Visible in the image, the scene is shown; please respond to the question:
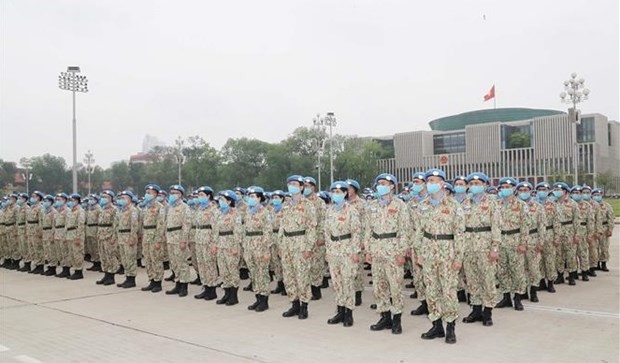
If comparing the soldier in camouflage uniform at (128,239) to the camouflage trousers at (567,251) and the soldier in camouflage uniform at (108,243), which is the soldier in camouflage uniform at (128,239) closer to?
the soldier in camouflage uniform at (108,243)

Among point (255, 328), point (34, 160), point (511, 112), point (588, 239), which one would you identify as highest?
point (511, 112)

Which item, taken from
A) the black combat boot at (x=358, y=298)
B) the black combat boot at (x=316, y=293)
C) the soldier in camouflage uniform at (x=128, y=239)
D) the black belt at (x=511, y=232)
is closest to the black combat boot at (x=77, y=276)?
the soldier in camouflage uniform at (x=128, y=239)

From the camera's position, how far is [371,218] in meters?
6.45

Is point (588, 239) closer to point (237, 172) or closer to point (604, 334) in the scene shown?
point (604, 334)

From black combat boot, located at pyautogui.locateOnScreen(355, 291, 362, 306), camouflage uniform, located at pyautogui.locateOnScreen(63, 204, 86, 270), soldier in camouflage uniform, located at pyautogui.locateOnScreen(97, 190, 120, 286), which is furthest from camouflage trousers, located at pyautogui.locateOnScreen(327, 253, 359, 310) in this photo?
camouflage uniform, located at pyautogui.locateOnScreen(63, 204, 86, 270)

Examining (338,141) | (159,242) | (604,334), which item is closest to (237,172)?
(338,141)

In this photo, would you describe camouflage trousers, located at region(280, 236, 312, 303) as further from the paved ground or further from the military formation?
the paved ground

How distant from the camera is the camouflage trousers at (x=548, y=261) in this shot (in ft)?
27.5

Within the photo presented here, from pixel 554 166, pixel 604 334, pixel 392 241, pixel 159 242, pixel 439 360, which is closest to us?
pixel 439 360

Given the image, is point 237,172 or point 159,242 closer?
point 159,242

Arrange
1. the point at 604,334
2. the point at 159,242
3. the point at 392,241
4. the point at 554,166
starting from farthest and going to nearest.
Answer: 1. the point at 554,166
2. the point at 159,242
3. the point at 392,241
4. the point at 604,334

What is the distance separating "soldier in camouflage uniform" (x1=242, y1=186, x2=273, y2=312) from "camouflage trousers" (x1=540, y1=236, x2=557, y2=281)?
420cm

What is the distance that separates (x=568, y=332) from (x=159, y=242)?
6.33 metres

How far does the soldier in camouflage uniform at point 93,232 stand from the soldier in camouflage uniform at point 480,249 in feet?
27.4
